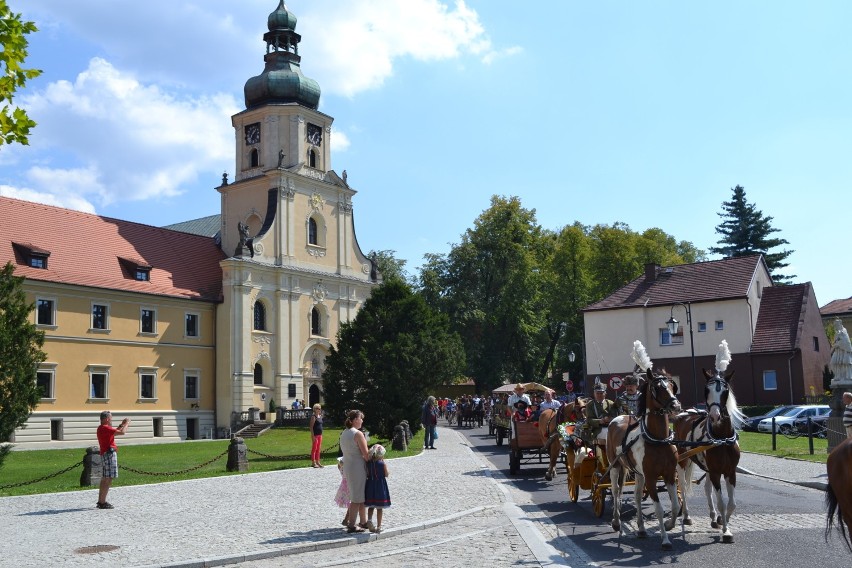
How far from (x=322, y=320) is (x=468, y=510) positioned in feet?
145

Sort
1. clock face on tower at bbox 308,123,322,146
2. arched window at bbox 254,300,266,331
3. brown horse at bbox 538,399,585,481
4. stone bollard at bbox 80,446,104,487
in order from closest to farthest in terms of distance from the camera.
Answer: brown horse at bbox 538,399,585,481, stone bollard at bbox 80,446,104,487, arched window at bbox 254,300,266,331, clock face on tower at bbox 308,123,322,146

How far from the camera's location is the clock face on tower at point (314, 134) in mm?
58500

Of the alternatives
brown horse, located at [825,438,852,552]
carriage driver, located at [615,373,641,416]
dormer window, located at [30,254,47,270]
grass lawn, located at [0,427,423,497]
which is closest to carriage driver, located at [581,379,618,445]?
carriage driver, located at [615,373,641,416]

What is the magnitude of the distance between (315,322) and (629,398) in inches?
1750

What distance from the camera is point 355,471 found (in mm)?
12289

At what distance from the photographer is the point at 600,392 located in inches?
639

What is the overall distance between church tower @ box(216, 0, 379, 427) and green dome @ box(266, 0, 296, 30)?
0.07 m

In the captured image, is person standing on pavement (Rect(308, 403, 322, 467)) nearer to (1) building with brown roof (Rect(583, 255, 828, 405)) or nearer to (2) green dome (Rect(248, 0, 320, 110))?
(1) building with brown roof (Rect(583, 255, 828, 405))

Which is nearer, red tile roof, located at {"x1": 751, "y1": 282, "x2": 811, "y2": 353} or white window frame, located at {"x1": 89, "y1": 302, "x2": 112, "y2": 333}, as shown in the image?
white window frame, located at {"x1": 89, "y1": 302, "x2": 112, "y2": 333}

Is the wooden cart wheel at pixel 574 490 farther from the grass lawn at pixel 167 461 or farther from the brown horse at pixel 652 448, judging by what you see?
the grass lawn at pixel 167 461

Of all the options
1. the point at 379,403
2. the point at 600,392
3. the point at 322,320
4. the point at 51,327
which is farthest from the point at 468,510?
the point at 322,320

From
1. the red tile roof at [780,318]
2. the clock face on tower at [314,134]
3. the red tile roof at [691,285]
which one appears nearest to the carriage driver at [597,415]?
the red tile roof at [780,318]

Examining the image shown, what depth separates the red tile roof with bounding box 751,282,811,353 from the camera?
46.7m

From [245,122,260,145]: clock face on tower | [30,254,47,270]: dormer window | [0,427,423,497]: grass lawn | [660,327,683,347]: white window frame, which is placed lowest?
[0,427,423,497]: grass lawn
